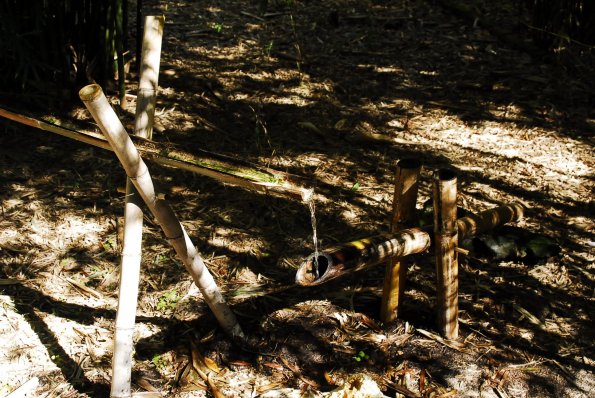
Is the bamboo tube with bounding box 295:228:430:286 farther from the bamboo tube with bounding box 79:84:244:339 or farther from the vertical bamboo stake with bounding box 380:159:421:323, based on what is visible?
the bamboo tube with bounding box 79:84:244:339

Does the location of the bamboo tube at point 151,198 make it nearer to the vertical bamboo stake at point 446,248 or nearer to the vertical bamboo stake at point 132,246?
the vertical bamboo stake at point 132,246

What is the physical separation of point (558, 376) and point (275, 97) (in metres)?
2.78

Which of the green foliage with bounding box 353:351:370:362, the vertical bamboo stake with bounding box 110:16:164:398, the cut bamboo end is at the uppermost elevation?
the cut bamboo end

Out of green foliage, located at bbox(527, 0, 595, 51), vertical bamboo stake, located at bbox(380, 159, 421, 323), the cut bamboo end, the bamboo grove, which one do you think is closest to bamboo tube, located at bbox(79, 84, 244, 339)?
the cut bamboo end

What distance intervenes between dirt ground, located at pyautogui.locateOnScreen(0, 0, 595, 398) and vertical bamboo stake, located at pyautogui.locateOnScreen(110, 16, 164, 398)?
274mm

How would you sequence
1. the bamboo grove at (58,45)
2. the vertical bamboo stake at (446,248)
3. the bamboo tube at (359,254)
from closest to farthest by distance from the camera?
the bamboo tube at (359,254)
the vertical bamboo stake at (446,248)
the bamboo grove at (58,45)

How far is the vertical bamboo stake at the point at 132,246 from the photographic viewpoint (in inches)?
106

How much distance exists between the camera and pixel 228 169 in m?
2.49

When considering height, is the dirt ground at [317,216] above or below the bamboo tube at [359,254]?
below

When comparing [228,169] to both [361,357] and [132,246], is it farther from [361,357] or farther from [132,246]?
[361,357]

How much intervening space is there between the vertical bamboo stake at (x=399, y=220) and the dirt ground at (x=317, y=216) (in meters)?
0.11

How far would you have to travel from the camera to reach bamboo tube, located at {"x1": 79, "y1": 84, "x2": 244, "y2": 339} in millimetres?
2311

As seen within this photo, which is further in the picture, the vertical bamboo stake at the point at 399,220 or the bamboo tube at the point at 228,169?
the vertical bamboo stake at the point at 399,220

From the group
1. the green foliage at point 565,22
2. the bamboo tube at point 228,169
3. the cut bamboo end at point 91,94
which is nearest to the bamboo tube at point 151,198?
the cut bamboo end at point 91,94
